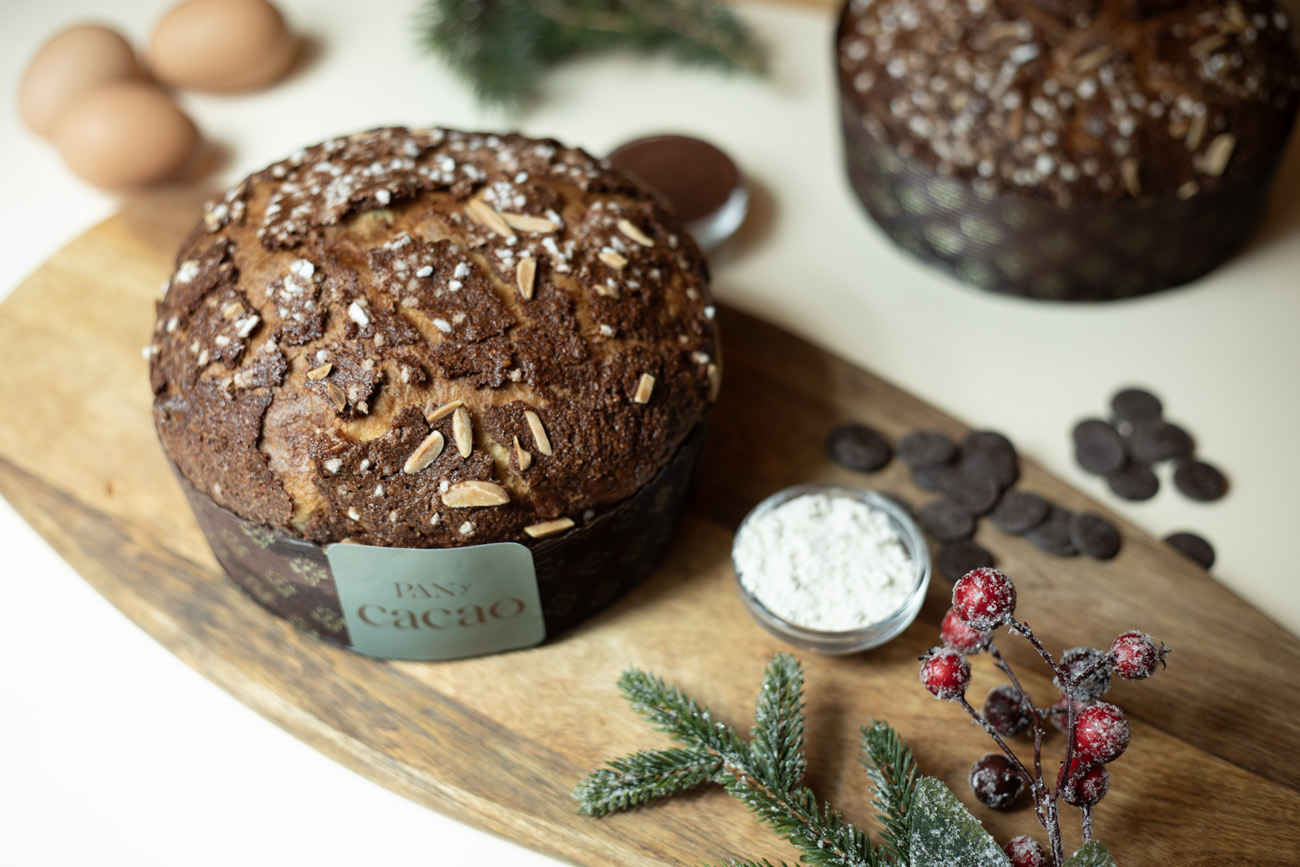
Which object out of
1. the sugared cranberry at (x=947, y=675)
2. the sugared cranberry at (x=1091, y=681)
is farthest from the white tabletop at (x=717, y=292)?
the sugared cranberry at (x=947, y=675)

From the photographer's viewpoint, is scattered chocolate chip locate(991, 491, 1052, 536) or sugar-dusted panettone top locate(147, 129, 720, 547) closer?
sugar-dusted panettone top locate(147, 129, 720, 547)

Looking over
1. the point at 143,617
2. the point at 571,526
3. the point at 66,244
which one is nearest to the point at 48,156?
the point at 66,244

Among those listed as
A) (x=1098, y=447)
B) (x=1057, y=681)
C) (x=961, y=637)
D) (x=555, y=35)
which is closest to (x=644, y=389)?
(x=961, y=637)

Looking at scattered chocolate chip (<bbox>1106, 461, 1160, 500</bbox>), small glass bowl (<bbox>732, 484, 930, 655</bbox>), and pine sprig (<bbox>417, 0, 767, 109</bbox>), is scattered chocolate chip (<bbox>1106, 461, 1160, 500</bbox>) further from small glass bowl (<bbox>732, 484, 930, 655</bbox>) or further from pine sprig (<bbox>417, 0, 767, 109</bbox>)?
pine sprig (<bbox>417, 0, 767, 109</bbox>)

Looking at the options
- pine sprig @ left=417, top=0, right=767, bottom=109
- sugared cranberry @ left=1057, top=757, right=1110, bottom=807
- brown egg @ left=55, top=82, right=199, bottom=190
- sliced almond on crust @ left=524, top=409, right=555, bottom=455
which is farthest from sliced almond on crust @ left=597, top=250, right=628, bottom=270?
brown egg @ left=55, top=82, right=199, bottom=190

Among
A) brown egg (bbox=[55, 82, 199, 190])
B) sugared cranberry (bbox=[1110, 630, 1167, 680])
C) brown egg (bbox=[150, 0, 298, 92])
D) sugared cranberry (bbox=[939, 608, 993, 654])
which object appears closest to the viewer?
sugared cranberry (bbox=[1110, 630, 1167, 680])

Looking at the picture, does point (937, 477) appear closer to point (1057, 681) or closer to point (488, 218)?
point (1057, 681)
